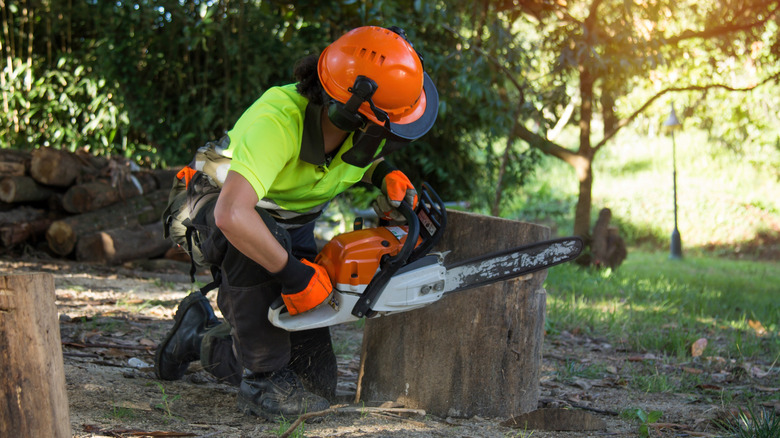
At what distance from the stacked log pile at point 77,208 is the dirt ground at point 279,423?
1031 mm

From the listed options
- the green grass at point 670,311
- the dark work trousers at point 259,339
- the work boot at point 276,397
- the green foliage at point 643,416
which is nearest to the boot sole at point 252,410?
the work boot at point 276,397

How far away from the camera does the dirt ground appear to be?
6.89ft

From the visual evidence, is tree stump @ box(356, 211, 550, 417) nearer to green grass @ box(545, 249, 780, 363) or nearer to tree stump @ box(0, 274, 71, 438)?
tree stump @ box(0, 274, 71, 438)

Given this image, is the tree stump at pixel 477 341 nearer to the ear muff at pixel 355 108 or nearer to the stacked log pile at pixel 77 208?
the ear muff at pixel 355 108

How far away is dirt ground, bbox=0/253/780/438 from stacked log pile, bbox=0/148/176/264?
1.03 m

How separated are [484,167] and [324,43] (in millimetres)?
2654

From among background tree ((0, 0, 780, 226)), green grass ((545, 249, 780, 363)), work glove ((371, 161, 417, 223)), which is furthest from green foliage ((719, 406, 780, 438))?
background tree ((0, 0, 780, 226))

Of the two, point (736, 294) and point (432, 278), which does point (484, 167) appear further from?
point (432, 278)

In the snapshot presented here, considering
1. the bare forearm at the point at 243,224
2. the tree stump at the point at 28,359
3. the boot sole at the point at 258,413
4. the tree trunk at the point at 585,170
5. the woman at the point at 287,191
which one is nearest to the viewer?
the tree stump at the point at 28,359

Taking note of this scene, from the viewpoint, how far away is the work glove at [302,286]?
2.04m

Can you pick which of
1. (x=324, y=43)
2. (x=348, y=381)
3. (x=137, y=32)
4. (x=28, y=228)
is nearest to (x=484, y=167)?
(x=324, y=43)

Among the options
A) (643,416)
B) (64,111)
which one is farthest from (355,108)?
(64,111)

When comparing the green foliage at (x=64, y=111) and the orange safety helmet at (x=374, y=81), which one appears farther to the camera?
the green foliage at (x=64, y=111)

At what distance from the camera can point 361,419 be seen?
2238mm
